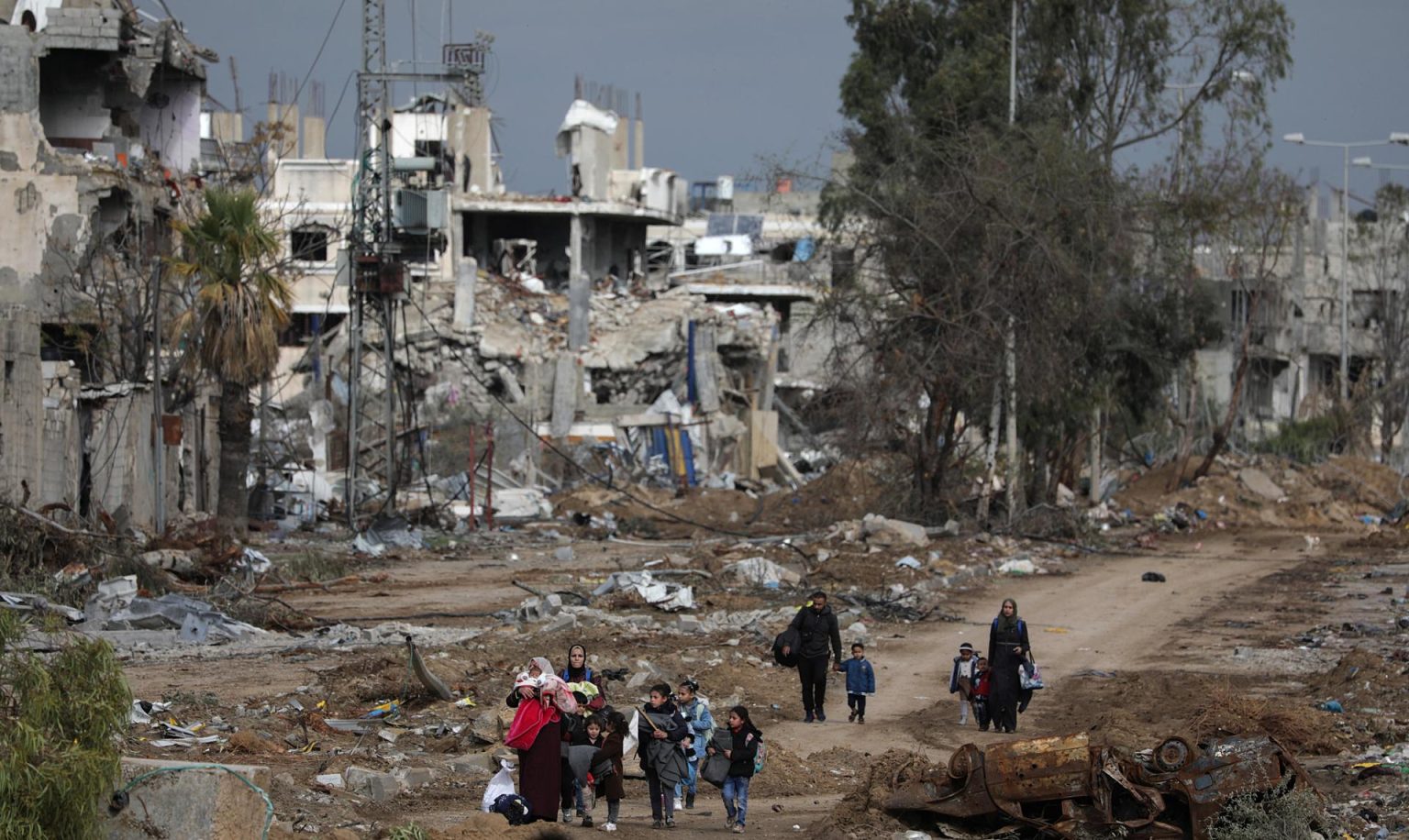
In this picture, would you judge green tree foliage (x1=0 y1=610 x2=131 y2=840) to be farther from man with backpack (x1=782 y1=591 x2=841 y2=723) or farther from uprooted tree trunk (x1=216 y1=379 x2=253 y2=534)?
uprooted tree trunk (x1=216 y1=379 x2=253 y2=534)

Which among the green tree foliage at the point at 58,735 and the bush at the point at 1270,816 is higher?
the green tree foliage at the point at 58,735

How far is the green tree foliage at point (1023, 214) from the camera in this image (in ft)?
97.2

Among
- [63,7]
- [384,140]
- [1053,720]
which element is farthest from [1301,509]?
[63,7]

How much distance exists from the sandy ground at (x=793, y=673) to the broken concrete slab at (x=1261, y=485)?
9746 mm

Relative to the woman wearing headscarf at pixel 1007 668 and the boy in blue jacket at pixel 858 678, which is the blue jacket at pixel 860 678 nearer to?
the boy in blue jacket at pixel 858 678

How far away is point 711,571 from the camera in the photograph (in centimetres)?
2445

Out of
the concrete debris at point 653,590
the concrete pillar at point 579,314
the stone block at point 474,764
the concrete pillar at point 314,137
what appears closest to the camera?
the stone block at point 474,764

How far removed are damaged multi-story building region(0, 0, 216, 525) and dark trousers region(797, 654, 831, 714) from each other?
11014mm

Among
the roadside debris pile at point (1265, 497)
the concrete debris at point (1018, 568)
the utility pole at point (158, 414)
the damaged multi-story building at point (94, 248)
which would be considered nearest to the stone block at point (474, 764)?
the damaged multi-story building at point (94, 248)

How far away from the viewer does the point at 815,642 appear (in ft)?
47.9

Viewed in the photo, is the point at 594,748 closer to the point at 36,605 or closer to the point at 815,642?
the point at 815,642

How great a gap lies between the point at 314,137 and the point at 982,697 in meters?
56.0

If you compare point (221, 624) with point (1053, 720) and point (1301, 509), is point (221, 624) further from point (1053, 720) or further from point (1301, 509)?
point (1301, 509)

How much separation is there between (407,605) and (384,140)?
11.6m
